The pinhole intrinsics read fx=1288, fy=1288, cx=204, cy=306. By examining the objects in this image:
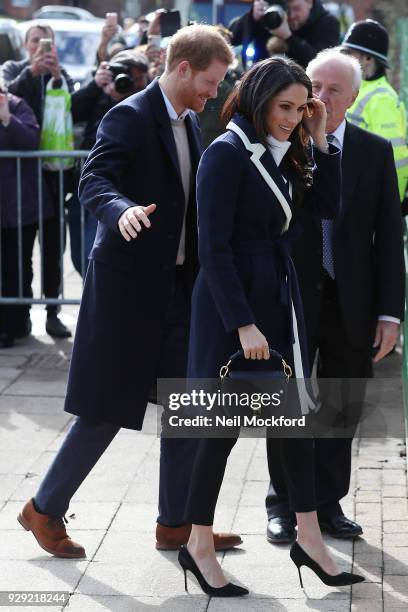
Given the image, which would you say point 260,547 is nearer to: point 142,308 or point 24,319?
point 142,308

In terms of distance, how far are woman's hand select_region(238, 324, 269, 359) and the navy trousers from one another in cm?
67

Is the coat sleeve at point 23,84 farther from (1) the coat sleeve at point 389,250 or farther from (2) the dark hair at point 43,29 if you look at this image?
(1) the coat sleeve at point 389,250

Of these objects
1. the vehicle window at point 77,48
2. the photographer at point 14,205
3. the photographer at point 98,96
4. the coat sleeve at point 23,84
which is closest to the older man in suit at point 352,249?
the photographer at point 98,96

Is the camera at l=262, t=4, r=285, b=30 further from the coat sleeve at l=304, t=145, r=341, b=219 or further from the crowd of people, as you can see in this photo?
the coat sleeve at l=304, t=145, r=341, b=219

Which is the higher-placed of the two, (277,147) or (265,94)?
(265,94)

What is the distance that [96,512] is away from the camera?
204 inches

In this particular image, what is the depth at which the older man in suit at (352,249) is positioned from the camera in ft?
15.6

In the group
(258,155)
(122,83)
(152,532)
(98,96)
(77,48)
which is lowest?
(77,48)

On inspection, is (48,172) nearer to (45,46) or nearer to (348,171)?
(45,46)

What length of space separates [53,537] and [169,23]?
4.57 metres

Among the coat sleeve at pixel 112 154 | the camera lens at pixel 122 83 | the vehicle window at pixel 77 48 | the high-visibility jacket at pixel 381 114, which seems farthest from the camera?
the vehicle window at pixel 77 48

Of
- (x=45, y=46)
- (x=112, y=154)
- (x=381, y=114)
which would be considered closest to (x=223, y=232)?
(x=112, y=154)

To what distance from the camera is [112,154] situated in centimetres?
446

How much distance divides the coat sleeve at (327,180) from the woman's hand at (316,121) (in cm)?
3
